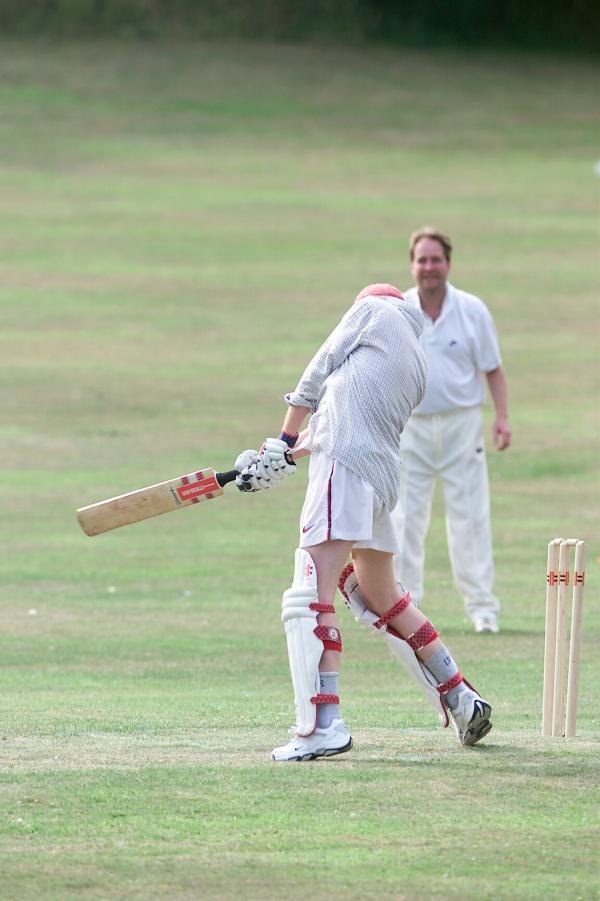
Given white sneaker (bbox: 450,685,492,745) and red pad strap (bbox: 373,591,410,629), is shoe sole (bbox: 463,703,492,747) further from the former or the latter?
red pad strap (bbox: 373,591,410,629)

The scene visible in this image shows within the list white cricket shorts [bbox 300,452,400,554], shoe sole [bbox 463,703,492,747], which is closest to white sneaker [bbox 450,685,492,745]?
shoe sole [bbox 463,703,492,747]

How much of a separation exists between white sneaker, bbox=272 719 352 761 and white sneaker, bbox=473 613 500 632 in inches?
178

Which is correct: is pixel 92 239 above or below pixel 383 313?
above

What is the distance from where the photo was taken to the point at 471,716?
6824 mm

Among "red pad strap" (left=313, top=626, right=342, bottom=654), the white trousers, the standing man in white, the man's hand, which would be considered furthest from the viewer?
the man's hand

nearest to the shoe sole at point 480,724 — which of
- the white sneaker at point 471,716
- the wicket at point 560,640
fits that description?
the white sneaker at point 471,716

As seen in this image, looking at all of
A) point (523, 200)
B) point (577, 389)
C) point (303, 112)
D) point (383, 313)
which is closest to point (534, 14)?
point (303, 112)

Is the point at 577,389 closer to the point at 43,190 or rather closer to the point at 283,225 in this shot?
the point at 283,225

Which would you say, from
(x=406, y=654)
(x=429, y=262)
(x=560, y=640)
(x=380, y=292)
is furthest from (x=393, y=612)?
(x=429, y=262)

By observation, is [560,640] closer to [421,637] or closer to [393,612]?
[421,637]

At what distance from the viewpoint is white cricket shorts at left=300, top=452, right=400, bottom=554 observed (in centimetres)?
663

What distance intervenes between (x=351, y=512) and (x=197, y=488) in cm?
71

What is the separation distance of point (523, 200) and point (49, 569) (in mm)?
18488

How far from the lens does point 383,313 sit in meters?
6.87
